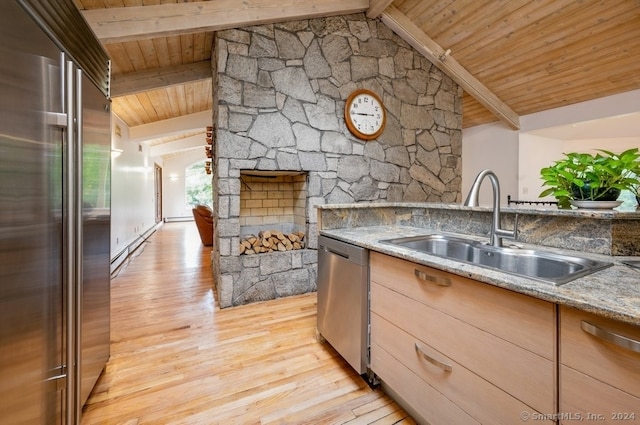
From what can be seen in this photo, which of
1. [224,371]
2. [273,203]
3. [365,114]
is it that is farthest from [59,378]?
[365,114]

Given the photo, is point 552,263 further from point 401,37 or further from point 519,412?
point 401,37

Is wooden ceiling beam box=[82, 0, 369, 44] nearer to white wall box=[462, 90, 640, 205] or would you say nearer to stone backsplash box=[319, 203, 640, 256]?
stone backsplash box=[319, 203, 640, 256]

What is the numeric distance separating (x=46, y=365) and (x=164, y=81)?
3678mm

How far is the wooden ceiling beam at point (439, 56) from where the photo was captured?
12.6 ft

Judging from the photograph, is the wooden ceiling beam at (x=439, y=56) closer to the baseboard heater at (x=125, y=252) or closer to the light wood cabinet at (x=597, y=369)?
the light wood cabinet at (x=597, y=369)

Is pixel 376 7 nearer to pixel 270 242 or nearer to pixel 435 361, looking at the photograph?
pixel 270 242

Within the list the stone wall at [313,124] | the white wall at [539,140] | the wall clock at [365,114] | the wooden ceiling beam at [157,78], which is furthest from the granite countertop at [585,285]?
the white wall at [539,140]

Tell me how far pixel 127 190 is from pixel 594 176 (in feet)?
21.9

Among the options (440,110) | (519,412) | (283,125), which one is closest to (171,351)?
(519,412)

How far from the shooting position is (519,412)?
0.95 m

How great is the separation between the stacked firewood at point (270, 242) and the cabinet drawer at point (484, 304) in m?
2.02

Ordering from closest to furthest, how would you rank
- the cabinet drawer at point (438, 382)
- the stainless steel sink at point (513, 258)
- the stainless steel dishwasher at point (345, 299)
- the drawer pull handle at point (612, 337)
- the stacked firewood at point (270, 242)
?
the drawer pull handle at point (612, 337) < the cabinet drawer at point (438, 382) < the stainless steel sink at point (513, 258) < the stainless steel dishwasher at point (345, 299) < the stacked firewood at point (270, 242)

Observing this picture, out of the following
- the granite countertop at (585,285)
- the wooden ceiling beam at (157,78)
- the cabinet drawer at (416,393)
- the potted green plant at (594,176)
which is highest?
the wooden ceiling beam at (157,78)

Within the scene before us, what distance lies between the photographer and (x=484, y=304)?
1.05m
